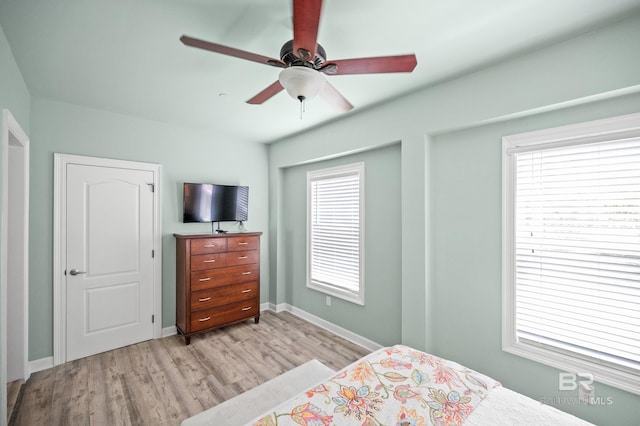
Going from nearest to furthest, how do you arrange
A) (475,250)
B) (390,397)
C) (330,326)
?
(390,397), (475,250), (330,326)

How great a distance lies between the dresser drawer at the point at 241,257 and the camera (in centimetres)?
356

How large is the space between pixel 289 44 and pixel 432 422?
6.42ft

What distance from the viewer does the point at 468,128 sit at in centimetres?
235

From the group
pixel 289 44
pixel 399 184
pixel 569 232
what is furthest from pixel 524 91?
pixel 289 44

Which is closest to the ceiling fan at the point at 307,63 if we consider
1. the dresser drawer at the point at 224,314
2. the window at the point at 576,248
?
the window at the point at 576,248

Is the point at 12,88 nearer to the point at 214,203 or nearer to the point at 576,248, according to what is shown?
the point at 214,203

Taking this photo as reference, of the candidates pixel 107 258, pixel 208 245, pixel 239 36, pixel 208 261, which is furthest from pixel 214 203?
pixel 239 36

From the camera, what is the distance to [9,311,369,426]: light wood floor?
83.7 inches

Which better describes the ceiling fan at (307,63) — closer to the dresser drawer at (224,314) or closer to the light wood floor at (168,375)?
the light wood floor at (168,375)

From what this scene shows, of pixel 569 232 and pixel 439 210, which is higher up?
pixel 439 210

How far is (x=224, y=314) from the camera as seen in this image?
3.50 meters

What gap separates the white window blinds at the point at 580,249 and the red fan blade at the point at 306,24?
70.1 inches

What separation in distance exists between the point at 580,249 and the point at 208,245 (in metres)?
3.47

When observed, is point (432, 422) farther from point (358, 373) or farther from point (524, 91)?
point (524, 91)
